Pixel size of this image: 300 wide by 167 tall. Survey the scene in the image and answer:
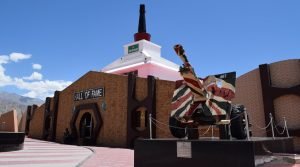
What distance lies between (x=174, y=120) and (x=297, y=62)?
10317mm

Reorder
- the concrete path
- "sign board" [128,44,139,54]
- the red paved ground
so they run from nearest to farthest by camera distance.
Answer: the concrete path, the red paved ground, "sign board" [128,44,139,54]

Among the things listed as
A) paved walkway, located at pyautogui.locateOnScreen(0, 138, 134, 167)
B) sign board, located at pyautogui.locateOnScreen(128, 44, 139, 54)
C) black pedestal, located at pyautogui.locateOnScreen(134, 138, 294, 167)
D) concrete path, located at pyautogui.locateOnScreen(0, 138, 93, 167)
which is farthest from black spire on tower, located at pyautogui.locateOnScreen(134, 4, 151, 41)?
black pedestal, located at pyautogui.locateOnScreen(134, 138, 294, 167)

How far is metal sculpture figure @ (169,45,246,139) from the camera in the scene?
650 cm

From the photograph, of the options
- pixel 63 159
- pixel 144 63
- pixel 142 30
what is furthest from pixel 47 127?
pixel 63 159

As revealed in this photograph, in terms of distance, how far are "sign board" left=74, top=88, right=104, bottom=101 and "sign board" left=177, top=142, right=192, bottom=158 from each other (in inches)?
676

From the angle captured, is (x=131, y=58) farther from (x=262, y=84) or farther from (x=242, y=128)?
(x=242, y=128)

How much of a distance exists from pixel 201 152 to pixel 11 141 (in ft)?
38.6

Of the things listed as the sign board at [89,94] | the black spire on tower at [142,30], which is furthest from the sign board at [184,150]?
the black spire on tower at [142,30]

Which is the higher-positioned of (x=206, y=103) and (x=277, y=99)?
(x=277, y=99)

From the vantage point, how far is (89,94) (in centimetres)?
2428

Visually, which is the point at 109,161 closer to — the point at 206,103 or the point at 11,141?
the point at 206,103

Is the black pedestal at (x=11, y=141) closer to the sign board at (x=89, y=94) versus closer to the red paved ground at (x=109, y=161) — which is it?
the red paved ground at (x=109, y=161)

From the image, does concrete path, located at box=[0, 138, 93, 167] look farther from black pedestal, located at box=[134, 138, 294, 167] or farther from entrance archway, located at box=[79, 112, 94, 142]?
entrance archway, located at box=[79, 112, 94, 142]

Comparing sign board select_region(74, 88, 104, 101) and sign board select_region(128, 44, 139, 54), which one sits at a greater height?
sign board select_region(128, 44, 139, 54)
